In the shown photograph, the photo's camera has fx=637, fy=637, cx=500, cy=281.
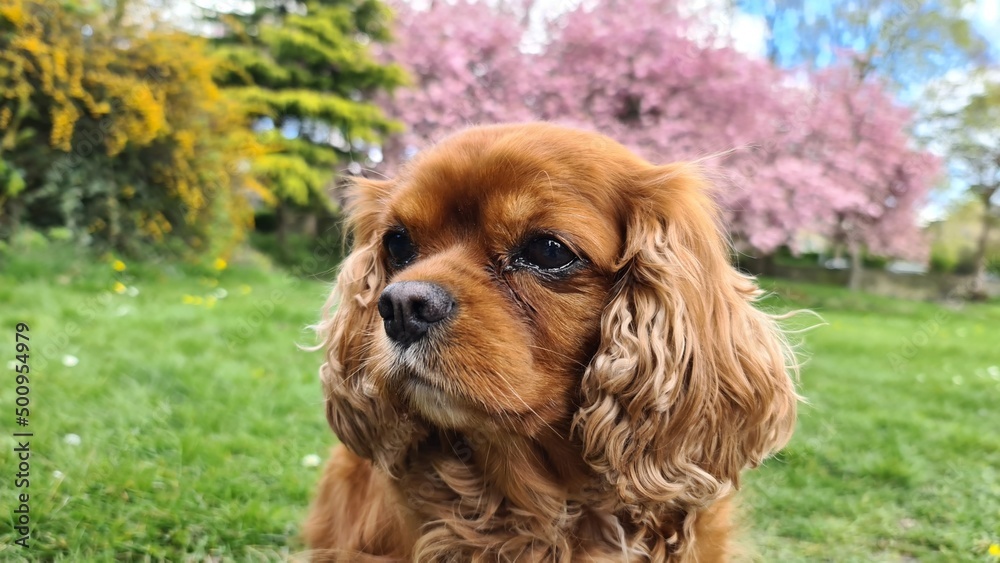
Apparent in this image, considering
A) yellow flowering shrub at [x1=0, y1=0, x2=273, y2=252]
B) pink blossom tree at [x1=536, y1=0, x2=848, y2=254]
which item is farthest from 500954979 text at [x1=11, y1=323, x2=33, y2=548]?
pink blossom tree at [x1=536, y1=0, x2=848, y2=254]

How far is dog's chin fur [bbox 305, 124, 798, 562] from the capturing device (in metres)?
1.68

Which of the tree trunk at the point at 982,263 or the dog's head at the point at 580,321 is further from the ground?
the dog's head at the point at 580,321

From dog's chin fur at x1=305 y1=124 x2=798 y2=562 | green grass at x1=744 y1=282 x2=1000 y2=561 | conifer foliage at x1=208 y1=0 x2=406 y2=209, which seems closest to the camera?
dog's chin fur at x1=305 y1=124 x2=798 y2=562

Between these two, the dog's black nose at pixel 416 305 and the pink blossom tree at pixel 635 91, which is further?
the pink blossom tree at pixel 635 91

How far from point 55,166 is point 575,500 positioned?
273 inches

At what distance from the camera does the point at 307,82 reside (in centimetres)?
1255

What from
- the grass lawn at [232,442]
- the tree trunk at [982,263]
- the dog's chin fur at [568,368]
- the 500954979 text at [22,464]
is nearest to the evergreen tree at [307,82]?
the grass lawn at [232,442]

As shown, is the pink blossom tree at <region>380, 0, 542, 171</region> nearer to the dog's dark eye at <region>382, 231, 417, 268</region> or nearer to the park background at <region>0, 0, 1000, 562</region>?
the park background at <region>0, 0, 1000, 562</region>

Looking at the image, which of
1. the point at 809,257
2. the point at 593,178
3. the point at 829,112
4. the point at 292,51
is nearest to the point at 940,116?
the point at 829,112

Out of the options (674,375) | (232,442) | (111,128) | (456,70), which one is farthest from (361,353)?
(456,70)

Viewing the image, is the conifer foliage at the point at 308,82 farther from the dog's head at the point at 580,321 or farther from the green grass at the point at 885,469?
the dog's head at the point at 580,321

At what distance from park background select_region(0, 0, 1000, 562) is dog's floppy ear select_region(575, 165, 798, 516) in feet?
1.69

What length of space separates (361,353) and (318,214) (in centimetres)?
1281

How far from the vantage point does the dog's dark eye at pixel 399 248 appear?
1.99 metres
